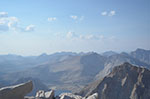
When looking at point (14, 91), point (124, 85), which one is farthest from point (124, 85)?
point (14, 91)

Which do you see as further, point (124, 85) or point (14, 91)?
point (124, 85)

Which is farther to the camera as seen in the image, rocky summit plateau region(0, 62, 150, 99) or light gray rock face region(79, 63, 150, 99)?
light gray rock face region(79, 63, 150, 99)

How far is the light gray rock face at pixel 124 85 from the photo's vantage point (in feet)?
390

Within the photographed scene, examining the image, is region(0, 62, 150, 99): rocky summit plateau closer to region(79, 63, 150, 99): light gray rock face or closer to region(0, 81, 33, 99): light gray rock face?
region(79, 63, 150, 99): light gray rock face

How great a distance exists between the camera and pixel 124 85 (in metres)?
129

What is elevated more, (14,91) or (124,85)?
(14,91)

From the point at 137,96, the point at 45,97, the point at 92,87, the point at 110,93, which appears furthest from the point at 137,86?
the point at 45,97

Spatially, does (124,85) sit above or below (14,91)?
below

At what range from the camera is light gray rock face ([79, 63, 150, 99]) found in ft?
390

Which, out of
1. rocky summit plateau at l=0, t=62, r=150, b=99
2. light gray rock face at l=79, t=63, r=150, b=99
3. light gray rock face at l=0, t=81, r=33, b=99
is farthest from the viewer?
light gray rock face at l=79, t=63, r=150, b=99

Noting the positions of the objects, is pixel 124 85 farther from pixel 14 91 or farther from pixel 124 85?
pixel 14 91

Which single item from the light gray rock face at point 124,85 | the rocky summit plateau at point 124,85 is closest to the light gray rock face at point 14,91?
the rocky summit plateau at point 124,85

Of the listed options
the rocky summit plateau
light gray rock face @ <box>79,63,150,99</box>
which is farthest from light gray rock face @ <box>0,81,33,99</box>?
light gray rock face @ <box>79,63,150,99</box>

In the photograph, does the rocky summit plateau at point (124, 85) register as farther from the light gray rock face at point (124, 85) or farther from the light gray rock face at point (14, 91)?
the light gray rock face at point (14, 91)
